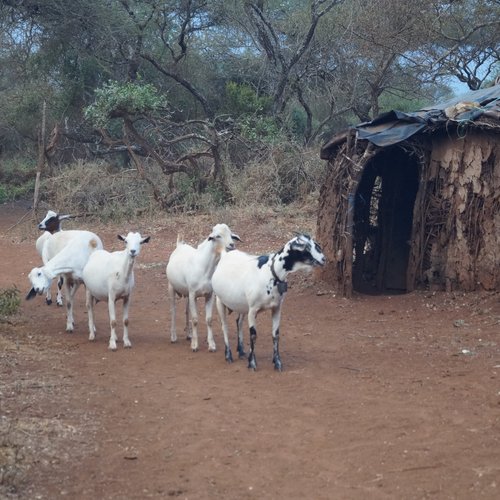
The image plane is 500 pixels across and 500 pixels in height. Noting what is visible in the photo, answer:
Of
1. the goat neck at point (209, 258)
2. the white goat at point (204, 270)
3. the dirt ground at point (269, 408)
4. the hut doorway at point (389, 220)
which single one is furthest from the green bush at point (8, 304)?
the hut doorway at point (389, 220)

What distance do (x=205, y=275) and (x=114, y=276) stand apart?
1097 mm

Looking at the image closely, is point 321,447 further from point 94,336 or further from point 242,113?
point 242,113

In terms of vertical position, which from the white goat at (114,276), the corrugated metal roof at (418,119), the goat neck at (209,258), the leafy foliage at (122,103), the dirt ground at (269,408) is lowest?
the dirt ground at (269,408)

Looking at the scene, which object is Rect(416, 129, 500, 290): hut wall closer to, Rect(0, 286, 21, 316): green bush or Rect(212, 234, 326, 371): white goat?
Rect(212, 234, 326, 371): white goat

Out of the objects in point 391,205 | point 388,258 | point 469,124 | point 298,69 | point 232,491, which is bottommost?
point 232,491

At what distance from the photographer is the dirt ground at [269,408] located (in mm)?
5824

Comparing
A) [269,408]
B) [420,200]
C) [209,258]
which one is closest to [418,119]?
[420,200]

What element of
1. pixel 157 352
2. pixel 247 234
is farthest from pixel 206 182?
pixel 157 352

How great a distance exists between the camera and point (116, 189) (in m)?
21.9

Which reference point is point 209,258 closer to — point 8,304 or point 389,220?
point 8,304

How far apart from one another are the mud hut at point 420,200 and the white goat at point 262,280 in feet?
12.4

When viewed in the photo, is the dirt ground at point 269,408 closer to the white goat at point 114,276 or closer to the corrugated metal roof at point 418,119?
the white goat at point 114,276

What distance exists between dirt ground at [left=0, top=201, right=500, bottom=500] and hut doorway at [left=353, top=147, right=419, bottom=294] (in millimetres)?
1652

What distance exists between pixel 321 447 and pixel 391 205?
329 inches
